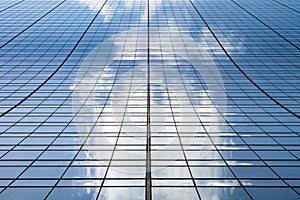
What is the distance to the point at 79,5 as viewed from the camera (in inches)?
2034

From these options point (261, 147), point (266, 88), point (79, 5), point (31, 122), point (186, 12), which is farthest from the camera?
point (79, 5)

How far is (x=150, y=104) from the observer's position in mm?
25281

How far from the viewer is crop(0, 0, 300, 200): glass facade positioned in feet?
53.3

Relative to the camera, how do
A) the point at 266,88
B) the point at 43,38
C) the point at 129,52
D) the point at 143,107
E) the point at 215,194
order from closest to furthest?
the point at 215,194 → the point at 143,107 → the point at 266,88 → the point at 129,52 → the point at 43,38

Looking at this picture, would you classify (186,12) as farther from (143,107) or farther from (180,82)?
(143,107)

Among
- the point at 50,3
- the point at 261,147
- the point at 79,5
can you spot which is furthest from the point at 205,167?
the point at 50,3

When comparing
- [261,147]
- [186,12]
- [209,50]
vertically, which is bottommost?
[261,147]

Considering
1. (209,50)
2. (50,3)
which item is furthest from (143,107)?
(50,3)

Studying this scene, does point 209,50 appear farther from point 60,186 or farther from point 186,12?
point 60,186

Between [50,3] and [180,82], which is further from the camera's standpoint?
[50,3]

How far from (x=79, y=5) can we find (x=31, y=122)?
33271 millimetres

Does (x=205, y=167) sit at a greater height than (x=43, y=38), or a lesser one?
lesser

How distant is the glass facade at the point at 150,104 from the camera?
53.3 feet

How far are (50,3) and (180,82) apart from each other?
33.5 metres
